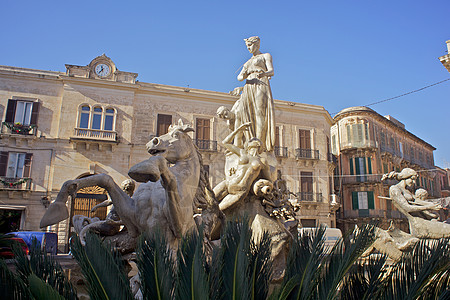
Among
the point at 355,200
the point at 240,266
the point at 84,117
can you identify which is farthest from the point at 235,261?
the point at 355,200

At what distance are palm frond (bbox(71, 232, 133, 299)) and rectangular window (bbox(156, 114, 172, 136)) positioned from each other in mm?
22672

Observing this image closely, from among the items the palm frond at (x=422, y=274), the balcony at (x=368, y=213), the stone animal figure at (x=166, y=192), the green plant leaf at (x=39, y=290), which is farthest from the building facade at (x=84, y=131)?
the palm frond at (x=422, y=274)

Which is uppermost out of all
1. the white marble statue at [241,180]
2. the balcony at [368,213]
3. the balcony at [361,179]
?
the balcony at [361,179]

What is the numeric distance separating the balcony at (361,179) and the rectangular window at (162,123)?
717 inches

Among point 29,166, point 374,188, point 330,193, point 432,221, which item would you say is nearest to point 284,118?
point 330,193

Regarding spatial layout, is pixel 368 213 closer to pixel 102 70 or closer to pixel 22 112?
pixel 102 70

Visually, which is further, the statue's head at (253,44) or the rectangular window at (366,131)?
the rectangular window at (366,131)

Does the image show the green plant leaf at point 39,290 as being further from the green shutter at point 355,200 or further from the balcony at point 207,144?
the green shutter at point 355,200

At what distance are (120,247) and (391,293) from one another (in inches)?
93.6

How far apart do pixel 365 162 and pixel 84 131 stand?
25.4 m

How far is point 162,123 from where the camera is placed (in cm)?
2497

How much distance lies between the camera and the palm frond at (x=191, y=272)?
6.08 ft

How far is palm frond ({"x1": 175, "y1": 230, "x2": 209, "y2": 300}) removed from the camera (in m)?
1.85

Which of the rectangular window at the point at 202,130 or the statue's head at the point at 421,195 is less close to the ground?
the rectangular window at the point at 202,130
